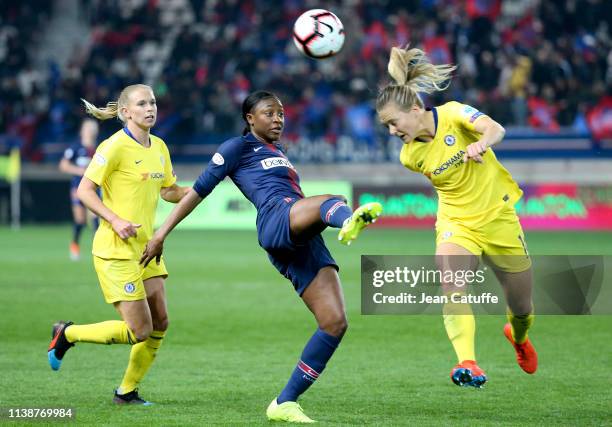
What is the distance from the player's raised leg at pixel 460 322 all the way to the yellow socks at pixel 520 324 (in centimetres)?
67

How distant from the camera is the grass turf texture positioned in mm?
6695

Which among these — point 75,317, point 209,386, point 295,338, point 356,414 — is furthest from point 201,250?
point 356,414

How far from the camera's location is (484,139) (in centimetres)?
636

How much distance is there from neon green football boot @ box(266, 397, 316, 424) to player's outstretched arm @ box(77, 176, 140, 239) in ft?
4.57

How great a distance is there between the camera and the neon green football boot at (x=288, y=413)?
20.4 ft

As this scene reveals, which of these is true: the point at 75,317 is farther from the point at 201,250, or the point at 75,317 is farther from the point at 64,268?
the point at 201,250

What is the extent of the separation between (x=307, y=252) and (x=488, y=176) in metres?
1.46

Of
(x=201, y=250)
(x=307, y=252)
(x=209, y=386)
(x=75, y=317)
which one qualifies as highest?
(x=307, y=252)

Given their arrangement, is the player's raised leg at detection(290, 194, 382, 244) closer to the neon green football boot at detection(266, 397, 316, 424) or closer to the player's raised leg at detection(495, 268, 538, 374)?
the neon green football boot at detection(266, 397, 316, 424)

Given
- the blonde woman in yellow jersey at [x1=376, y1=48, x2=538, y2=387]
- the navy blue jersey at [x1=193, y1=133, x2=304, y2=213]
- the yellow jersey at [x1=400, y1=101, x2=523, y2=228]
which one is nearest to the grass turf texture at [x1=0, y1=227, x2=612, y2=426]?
the blonde woman in yellow jersey at [x1=376, y1=48, x2=538, y2=387]

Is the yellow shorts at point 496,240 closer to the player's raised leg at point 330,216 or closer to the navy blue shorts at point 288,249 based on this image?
the navy blue shorts at point 288,249

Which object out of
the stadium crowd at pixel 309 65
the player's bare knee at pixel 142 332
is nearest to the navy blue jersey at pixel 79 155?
the stadium crowd at pixel 309 65

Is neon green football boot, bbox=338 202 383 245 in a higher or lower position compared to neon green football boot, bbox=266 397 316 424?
higher

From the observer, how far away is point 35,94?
28.8 metres
